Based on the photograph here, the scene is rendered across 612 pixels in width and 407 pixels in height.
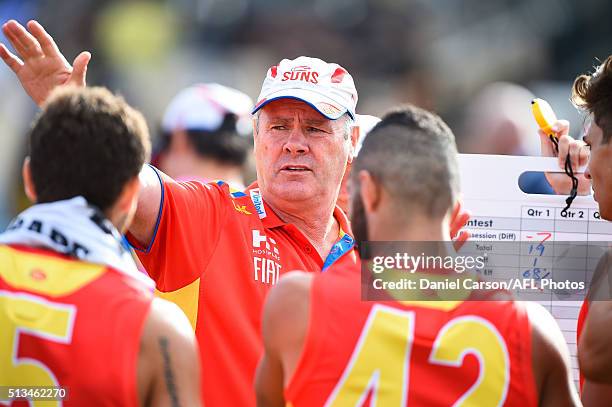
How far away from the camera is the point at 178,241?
3600 mm

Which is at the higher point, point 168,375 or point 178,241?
point 178,241

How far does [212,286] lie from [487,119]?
474cm

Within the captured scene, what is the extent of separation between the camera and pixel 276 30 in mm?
10281

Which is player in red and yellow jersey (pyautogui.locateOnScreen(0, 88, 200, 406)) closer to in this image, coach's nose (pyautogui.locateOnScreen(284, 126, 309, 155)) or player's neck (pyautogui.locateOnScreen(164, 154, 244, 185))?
coach's nose (pyautogui.locateOnScreen(284, 126, 309, 155))

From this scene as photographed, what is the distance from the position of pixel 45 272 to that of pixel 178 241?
3.67ft

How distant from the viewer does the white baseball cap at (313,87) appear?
13.1ft

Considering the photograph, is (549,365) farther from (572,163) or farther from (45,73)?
(45,73)

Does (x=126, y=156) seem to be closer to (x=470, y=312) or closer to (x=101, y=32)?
(x=470, y=312)

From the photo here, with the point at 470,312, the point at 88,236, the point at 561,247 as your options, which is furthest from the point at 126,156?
the point at 561,247

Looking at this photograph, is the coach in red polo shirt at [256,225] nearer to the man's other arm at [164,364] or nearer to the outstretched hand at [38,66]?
the outstretched hand at [38,66]

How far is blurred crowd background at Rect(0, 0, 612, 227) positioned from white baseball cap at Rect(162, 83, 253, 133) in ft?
10.2

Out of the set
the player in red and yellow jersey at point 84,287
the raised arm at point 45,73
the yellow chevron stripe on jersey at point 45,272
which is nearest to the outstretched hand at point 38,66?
the raised arm at point 45,73

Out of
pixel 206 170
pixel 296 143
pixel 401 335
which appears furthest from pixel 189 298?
pixel 206 170

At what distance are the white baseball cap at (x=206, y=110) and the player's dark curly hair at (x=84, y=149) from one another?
334cm
